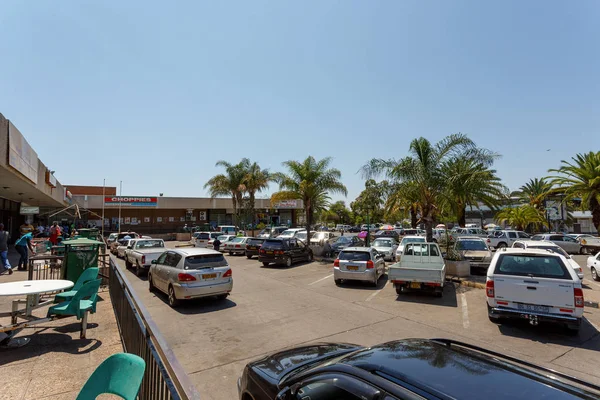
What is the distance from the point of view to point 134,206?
140 ft

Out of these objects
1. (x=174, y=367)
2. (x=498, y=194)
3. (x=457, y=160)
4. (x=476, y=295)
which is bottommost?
(x=476, y=295)

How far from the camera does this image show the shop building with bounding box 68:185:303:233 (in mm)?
41469

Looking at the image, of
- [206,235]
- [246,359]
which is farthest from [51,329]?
[206,235]

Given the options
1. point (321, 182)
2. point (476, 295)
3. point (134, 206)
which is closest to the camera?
point (476, 295)

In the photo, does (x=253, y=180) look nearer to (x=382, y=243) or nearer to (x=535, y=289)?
(x=382, y=243)

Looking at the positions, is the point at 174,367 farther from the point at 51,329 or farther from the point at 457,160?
the point at 457,160

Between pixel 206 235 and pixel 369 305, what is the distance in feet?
73.0

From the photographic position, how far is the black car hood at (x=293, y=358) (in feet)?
11.0

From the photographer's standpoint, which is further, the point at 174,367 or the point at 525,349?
the point at 525,349

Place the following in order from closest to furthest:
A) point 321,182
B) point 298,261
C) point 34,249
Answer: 1. point 34,249
2. point 298,261
3. point 321,182

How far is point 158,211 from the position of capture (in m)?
45.8

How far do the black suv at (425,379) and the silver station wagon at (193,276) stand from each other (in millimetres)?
6682

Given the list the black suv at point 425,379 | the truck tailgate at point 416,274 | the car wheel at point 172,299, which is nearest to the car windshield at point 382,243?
the truck tailgate at point 416,274

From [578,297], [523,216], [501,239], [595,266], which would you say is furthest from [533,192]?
[578,297]
